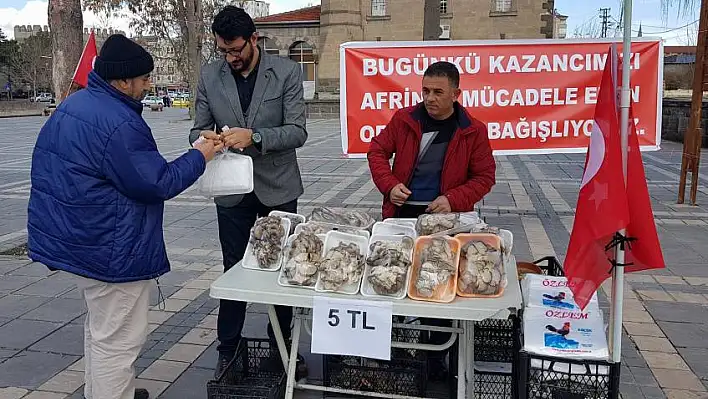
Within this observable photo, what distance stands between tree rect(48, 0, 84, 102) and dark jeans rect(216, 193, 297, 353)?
3.36 meters

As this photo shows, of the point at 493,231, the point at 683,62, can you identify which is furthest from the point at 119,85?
the point at 683,62

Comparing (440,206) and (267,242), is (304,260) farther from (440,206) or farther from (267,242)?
(440,206)

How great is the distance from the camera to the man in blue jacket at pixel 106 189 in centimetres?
245

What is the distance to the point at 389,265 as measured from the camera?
7.96 feet

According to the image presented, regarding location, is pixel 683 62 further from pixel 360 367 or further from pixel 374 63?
pixel 360 367

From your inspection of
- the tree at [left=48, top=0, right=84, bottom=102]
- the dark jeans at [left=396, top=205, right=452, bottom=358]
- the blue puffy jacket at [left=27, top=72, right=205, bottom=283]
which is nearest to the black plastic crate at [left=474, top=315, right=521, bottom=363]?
the dark jeans at [left=396, top=205, right=452, bottom=358]

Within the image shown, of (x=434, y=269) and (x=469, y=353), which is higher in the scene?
(x=434, y=269)

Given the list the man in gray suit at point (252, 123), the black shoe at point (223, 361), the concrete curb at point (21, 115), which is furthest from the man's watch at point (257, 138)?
the concrete curb at point (21, 115)

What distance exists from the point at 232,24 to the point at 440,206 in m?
1.29

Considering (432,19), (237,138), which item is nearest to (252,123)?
(237,138)

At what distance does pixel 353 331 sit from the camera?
2.43m

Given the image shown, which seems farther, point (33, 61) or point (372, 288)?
point (33, 61)

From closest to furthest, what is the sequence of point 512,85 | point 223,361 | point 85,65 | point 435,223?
point 435,223, point 223,361, point 85,65, point 512,85

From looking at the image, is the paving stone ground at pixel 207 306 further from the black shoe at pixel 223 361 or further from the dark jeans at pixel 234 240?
the dark jeans at pixel 234 240
